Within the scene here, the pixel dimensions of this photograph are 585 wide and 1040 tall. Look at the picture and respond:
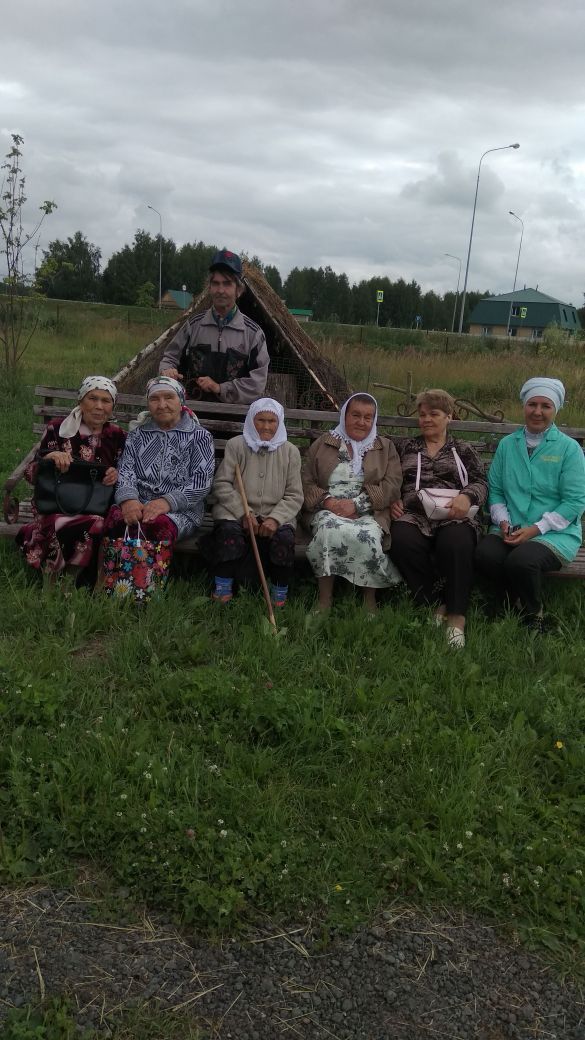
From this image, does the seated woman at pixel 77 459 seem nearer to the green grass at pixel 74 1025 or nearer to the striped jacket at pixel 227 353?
the striped jacket at pixel 227 353

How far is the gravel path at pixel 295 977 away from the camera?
2152mm

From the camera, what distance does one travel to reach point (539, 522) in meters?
4.60

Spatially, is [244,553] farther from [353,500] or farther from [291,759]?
[291,759]

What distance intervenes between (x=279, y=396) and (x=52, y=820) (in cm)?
589

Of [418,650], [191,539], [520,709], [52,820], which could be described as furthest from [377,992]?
[191,539]

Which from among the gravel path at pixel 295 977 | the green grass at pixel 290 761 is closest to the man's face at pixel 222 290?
the green grass at pixel 290 761

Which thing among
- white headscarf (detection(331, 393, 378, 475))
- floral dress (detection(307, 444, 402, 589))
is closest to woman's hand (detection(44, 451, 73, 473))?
floral dress (detection(307, 444, 402, 589))

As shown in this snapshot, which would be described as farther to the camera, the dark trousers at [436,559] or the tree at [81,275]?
the tree at [81,275]

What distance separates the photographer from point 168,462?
15.4 feet

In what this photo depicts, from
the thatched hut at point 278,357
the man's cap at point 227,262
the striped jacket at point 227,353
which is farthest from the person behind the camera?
the thatched hut at point 278,357

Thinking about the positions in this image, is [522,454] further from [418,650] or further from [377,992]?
[377,992]

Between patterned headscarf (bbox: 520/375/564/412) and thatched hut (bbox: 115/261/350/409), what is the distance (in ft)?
10.7

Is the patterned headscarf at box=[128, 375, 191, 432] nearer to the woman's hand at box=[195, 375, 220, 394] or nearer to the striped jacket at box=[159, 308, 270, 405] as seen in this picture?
the woman's hand at box=[195, 375, 220, 394]

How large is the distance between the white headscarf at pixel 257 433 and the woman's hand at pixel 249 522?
434 mm
